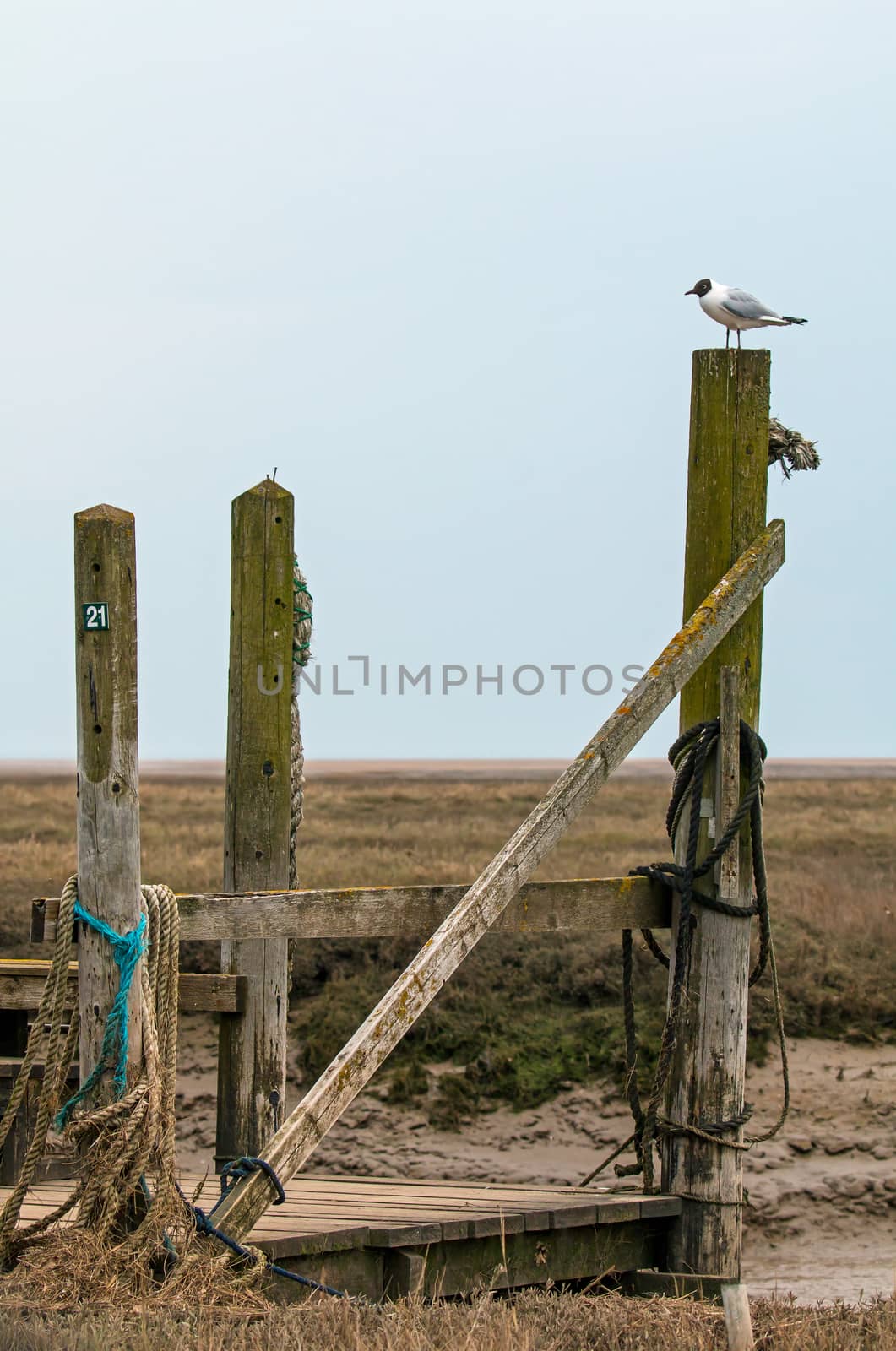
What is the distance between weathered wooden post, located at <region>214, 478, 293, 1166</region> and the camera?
6.61 metres

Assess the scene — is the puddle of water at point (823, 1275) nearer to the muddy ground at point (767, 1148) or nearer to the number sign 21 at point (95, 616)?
the muddy ground at point (767, 1148)

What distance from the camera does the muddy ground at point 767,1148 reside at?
407 inches

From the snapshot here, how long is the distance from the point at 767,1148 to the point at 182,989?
249 inches

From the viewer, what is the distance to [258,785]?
665 centimetres

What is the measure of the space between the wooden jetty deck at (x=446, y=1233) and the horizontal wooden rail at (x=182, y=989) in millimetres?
712

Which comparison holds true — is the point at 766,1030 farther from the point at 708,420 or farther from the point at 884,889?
the point at 708,420

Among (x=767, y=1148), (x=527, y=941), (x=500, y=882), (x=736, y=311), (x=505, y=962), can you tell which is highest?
(x=736, y=311)

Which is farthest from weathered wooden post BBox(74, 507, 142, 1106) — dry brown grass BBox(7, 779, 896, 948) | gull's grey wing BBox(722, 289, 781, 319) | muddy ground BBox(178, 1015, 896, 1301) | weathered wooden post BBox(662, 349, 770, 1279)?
dry brown grass BBox(7, 779, 896, 948)

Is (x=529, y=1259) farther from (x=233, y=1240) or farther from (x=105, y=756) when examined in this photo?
(x=105, y=756)

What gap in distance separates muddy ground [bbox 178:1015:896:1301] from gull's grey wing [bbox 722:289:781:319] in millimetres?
6118

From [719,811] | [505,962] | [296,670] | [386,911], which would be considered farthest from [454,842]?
[386,911]

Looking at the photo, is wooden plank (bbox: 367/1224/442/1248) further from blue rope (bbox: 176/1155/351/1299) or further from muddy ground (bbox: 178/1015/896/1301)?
muddy ground (bbox: 178/1015/896/1301)

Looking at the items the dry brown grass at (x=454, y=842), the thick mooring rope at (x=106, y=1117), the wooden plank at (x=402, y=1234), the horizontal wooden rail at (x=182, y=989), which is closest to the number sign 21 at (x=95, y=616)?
the thick mooring rope at (x=106, y=1117)

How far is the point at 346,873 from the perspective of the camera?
18188 mm
